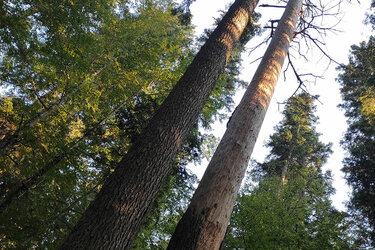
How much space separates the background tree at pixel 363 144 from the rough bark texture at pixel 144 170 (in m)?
9.83

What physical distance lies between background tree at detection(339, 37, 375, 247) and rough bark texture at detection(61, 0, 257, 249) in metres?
9.83

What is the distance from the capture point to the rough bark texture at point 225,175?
6.49 ft

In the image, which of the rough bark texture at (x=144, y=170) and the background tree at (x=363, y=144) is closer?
the rough bark texture at (x=144, y=170)

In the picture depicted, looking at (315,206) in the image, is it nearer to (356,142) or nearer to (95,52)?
(356,142)

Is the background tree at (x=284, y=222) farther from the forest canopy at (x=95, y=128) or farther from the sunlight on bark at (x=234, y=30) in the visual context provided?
the sunlight on bark at (x=234, y=30)

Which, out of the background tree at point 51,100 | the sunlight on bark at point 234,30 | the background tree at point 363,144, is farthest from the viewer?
the background tree at point 363,144

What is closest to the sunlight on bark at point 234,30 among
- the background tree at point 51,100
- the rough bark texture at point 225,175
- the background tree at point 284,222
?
the rough bark texture at point 225,175

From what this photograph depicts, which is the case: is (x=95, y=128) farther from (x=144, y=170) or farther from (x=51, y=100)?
(x=144, y=170)

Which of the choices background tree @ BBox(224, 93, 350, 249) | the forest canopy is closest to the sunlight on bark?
the forest canopy

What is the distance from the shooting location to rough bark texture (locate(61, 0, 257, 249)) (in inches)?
79.4

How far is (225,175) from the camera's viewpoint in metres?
2.31

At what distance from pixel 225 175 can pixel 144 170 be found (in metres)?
0.84

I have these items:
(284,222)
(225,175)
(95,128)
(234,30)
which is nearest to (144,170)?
(225,175)

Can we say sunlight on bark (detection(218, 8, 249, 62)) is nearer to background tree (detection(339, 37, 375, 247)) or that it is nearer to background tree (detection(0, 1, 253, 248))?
background tree (detection(0, 1, 253, 248))
